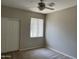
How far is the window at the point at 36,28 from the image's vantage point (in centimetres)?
552

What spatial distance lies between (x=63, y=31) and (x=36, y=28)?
202 centimetres

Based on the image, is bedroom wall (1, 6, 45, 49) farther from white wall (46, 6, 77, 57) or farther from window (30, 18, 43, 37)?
white wall (46, 6, 77, 57)

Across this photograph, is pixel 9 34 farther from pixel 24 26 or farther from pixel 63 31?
pixel 63 31

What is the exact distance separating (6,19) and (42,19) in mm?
2608

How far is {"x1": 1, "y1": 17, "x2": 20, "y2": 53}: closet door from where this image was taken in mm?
4301

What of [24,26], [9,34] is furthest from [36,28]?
[9,34]

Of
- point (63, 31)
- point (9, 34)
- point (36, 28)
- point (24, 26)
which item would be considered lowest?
point (9, 34)

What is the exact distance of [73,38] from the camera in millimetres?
3939

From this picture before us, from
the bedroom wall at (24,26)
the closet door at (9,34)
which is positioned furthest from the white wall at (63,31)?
the closet door at (9,34)

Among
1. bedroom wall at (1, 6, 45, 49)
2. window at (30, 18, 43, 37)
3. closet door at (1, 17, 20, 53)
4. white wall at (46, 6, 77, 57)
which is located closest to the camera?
white wall at (46, 6, 77, 57)

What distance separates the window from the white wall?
521 millimetres

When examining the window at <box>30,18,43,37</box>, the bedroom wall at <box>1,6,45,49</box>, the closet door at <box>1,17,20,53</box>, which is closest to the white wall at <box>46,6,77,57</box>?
the window at <box>30,18,43,37</box>

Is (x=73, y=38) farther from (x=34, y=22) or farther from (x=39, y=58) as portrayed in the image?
(x=34, y=22)

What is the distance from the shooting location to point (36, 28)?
18.9 ft
